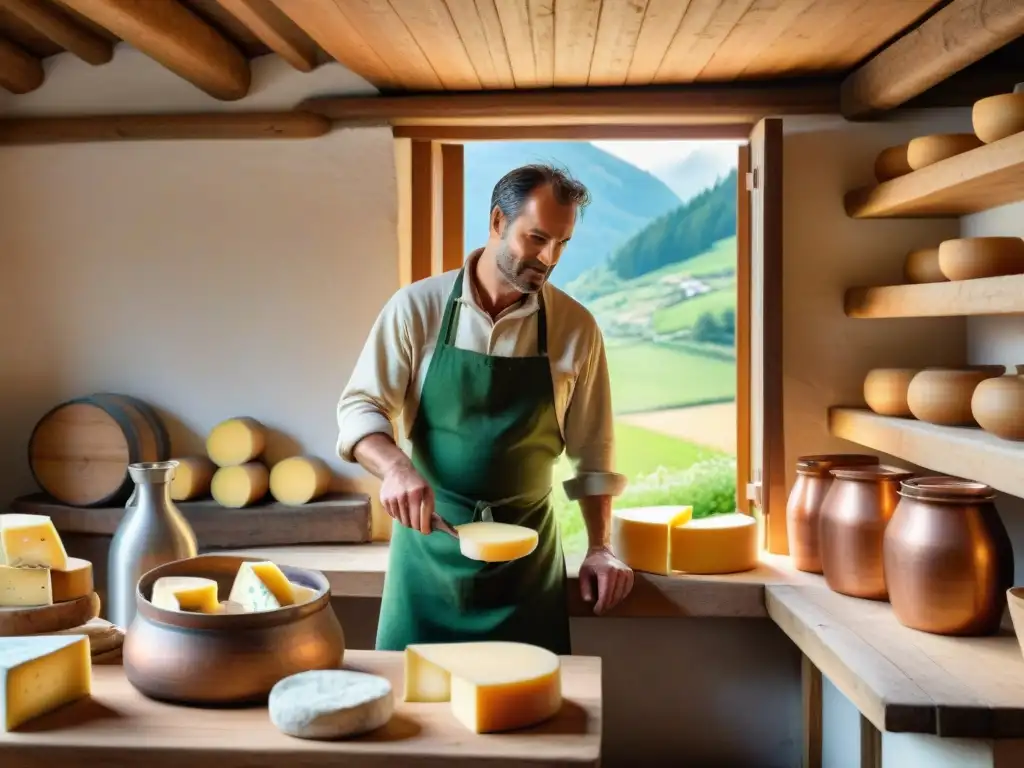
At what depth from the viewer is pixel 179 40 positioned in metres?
2.97

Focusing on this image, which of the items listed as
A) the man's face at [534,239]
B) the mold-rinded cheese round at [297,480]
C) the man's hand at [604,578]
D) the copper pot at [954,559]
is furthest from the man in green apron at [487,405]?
the mold-rinded cheese round at [297,480]

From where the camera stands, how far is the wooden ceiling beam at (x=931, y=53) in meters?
2.39

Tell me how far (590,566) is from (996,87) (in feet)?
6.98

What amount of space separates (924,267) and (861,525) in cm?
89

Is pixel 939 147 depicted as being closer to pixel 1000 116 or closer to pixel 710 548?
pixel 1000 116

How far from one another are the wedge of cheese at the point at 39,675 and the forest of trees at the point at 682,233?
8.40ft

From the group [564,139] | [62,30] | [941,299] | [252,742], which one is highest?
[62,30]

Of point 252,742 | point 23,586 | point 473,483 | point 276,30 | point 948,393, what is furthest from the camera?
point 276,30

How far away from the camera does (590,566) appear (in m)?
2.71

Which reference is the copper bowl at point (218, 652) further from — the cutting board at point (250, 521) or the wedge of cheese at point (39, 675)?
the cutting board at point (250, 521)

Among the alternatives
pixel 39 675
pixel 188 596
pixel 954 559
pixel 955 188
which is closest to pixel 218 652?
pixel 188 596

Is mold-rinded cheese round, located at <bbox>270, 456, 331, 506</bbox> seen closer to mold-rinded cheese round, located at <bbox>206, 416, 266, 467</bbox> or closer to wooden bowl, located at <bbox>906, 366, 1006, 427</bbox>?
mold-rinded cheese round, located at <bbox>206, 416, 266, 467</bbox>

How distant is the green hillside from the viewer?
3682 mm

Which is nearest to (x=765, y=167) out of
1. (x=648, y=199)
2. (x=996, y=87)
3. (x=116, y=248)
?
(x=648, y=199)
